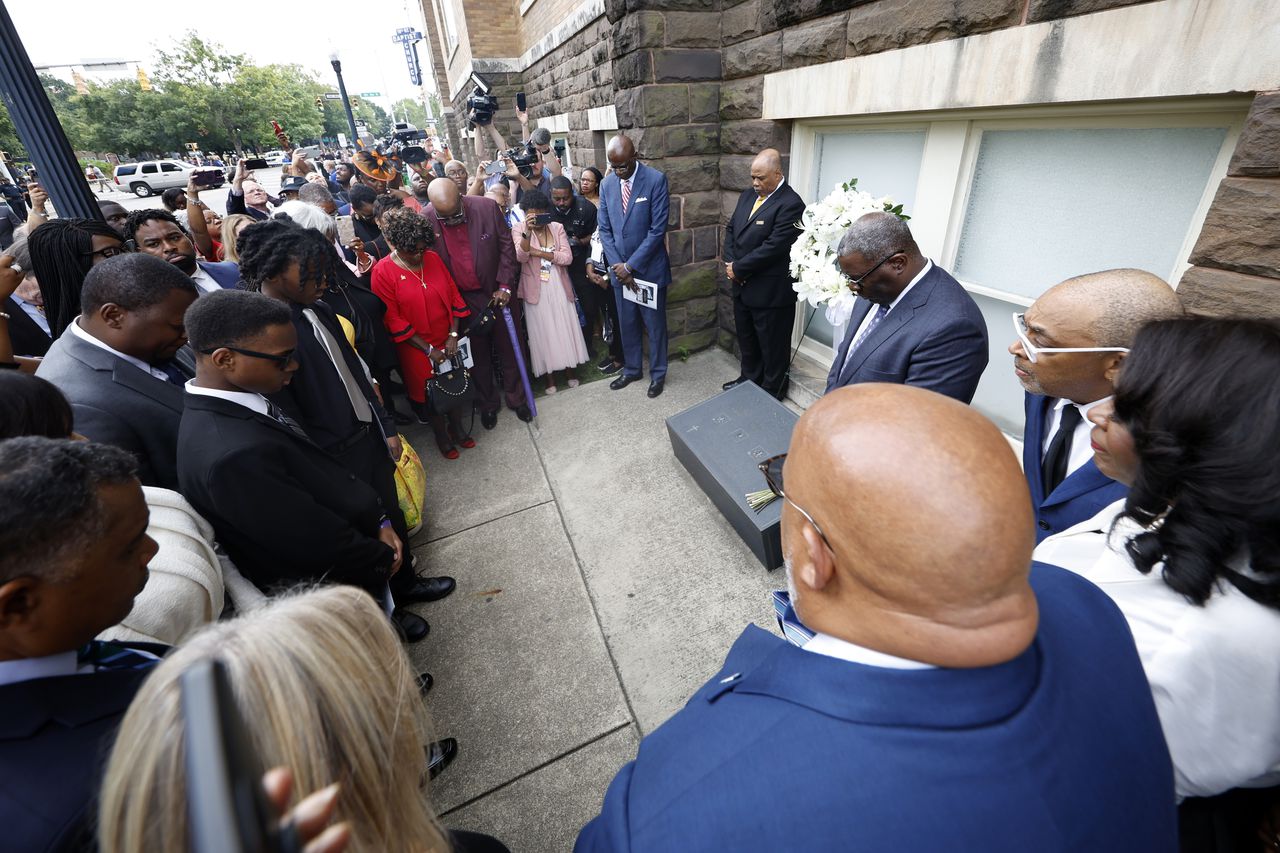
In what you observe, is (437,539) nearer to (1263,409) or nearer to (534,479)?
(534,479)

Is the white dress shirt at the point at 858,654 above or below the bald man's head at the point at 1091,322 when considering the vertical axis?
below

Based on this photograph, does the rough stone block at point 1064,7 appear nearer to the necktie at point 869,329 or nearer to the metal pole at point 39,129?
the necktie at point 869,329

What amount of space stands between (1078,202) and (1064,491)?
182 cm

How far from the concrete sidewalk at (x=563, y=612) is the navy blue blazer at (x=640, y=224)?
147 cm

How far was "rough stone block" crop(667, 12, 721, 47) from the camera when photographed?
405 centimetres

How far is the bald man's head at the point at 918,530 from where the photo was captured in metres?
0.69

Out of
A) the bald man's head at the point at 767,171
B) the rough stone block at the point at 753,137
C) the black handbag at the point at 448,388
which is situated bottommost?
the black handbag at the point at 448,388

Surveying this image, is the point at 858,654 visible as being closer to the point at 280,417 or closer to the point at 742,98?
the point at 280,417

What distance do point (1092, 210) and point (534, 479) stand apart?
12.0 feet

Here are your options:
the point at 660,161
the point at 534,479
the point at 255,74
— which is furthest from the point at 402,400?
the point at 255,74

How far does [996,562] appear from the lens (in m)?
0.69

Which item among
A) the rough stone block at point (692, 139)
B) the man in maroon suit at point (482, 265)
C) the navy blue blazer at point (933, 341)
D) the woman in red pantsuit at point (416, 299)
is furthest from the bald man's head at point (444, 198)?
the navy blue blazer at point (933, 341)

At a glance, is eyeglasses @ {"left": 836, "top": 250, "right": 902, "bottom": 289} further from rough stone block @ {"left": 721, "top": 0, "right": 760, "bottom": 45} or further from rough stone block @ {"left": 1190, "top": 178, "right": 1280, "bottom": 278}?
rough stone block @ {"left": 721, "top": 0, "right": 760, "bottom": 45}

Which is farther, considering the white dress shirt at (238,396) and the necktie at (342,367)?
the necktie at (342,367)
